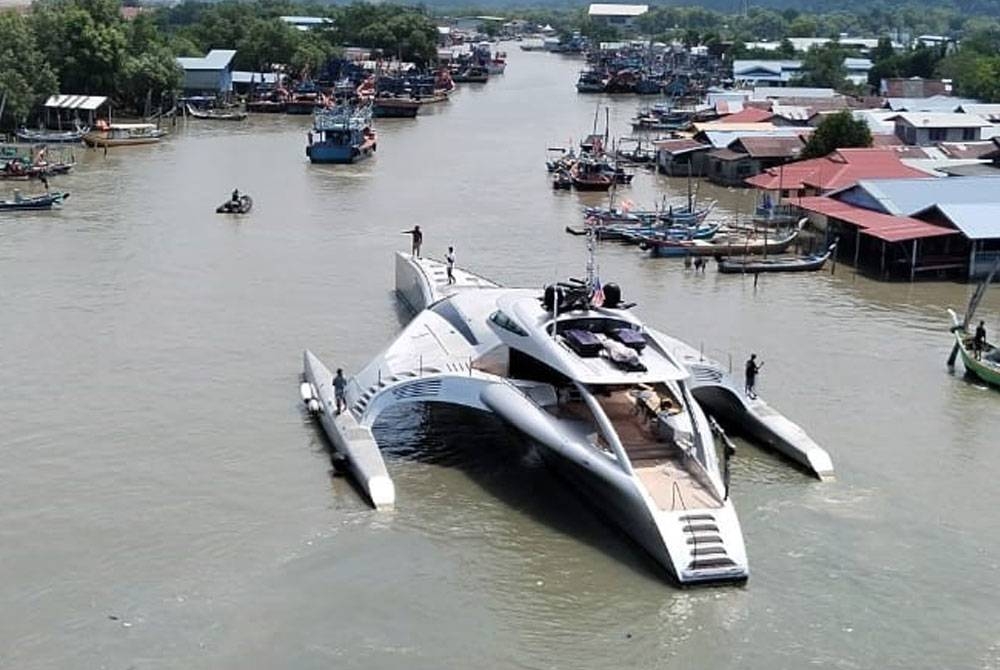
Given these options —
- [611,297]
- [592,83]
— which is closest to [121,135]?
[611,297]

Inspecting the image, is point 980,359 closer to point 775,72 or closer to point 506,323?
point 506,323

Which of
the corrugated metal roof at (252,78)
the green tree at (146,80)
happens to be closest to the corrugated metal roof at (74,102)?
the green tree at (146,80)

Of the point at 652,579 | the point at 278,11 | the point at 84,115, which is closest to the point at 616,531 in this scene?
the point at 652,579

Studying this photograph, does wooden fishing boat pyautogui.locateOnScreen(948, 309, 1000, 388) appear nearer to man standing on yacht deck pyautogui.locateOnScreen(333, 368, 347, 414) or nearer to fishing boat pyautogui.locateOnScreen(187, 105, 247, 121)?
man standing on yacht deck pyautogui.locateOnScreen(333, 368, 347, 414)

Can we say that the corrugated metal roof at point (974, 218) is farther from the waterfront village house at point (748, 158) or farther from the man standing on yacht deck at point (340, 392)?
the man standing on yacht deck at point (340, 392)

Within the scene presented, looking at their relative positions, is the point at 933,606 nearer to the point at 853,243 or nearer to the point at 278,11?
the point at 853,243
